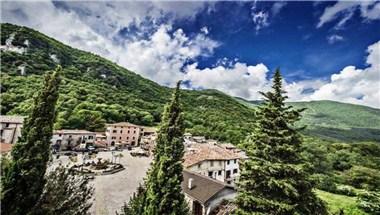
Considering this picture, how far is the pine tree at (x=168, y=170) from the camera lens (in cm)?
920

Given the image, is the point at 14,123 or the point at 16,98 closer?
the point at 14,123

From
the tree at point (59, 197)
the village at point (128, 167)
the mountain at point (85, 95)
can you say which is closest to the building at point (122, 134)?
the village at point (128, 167)

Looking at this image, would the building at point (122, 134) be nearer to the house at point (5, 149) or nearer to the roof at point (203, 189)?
the roof at point (203, 189)


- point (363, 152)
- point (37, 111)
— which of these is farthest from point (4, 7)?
point (363, 152)

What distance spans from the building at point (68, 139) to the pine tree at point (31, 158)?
59536mm

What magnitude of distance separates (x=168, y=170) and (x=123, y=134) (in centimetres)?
7722

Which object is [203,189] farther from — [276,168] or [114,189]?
[114,189]

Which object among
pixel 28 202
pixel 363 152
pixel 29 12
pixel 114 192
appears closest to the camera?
pixel 28 202

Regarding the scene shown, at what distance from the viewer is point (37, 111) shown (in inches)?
280

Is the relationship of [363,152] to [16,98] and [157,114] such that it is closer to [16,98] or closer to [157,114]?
[157,114]

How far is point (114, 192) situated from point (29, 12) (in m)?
23.2

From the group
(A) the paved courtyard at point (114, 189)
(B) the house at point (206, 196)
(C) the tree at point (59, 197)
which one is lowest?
(A) the paved courtyard at point (114, 189)

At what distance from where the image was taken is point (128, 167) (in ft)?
143

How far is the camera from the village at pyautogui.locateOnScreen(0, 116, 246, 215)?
18.5m
